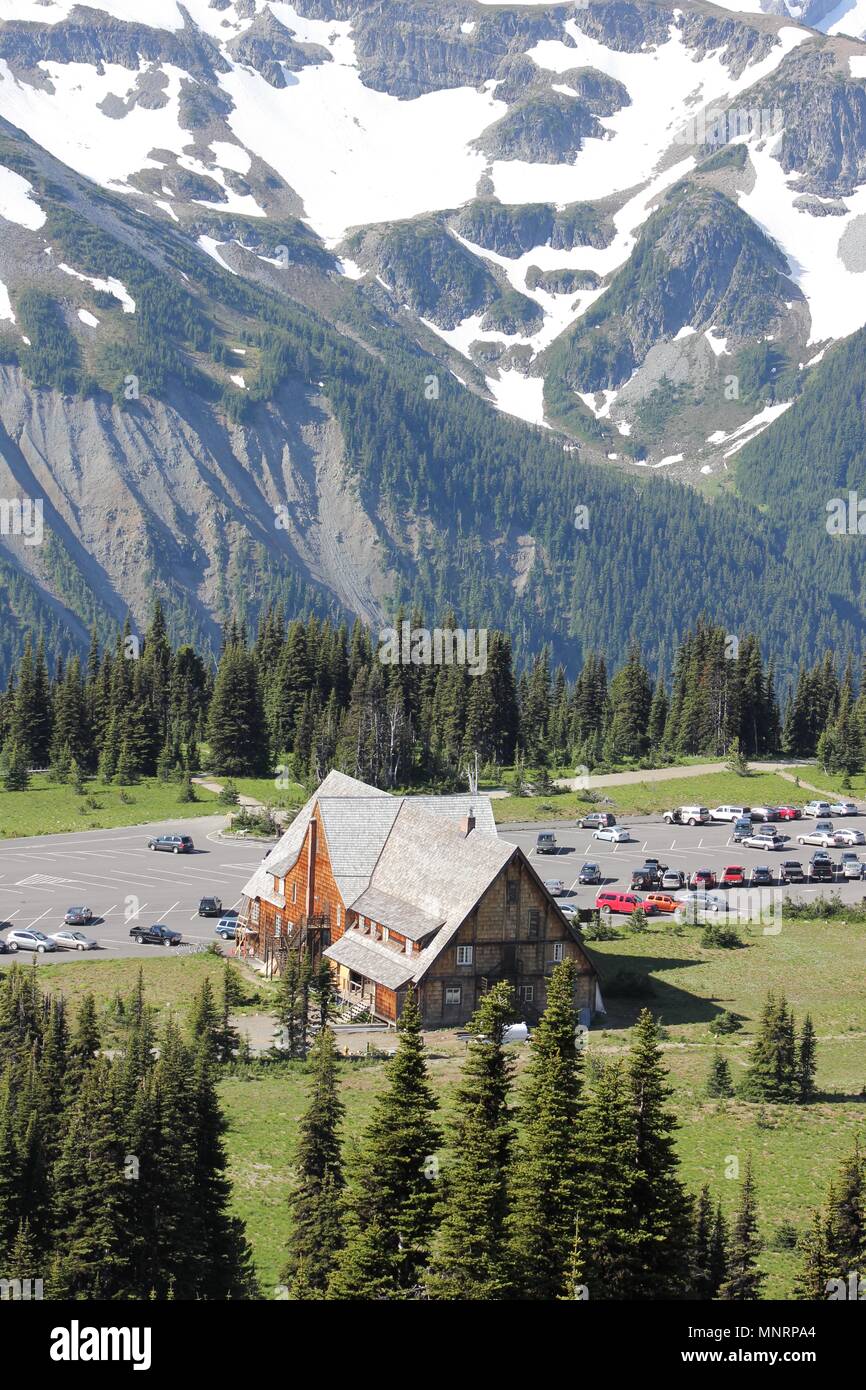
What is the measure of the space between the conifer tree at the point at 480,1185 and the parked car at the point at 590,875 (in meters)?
61.5

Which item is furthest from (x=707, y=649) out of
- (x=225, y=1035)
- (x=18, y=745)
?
(x=225, y=1035)

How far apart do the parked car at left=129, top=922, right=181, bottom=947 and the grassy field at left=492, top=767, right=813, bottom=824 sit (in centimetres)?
4199

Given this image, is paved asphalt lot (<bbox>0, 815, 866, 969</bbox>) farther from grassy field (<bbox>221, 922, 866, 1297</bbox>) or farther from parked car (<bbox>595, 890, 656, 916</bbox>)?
grassy field (<bbox>221, 922, 866, 1297</bbox>)

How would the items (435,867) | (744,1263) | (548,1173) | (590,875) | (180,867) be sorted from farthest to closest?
1. (180,867)
2. (590,875)
3. (435,867)
4. (744,1263)
5. (548,1173)

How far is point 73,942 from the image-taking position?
76.7 metres

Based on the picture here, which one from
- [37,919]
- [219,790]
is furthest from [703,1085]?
[219,790]

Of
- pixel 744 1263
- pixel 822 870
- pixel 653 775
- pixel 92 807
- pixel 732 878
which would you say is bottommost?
pixel 744 1263

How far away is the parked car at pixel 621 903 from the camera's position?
290 feet

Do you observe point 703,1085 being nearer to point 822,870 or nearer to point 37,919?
point 37,919

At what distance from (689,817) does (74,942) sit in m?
55.0

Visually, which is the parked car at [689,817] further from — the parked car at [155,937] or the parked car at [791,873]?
the parked car at [155,937]

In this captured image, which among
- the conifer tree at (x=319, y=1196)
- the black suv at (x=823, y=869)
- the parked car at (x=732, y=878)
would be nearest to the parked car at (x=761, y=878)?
the parked car at (x=732, y=878)

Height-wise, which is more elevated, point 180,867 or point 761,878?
point 180,867

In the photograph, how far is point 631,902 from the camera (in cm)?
8875
